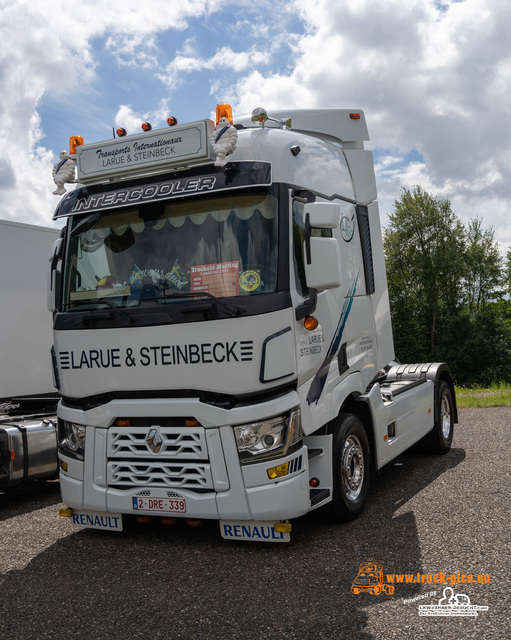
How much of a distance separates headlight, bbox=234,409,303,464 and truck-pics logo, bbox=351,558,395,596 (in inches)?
37.9

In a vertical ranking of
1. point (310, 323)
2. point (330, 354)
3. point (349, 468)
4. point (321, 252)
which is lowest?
point (349, 468)

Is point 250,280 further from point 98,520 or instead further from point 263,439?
point 98,520

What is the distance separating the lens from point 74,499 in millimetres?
5309

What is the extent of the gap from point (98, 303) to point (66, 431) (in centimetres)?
113

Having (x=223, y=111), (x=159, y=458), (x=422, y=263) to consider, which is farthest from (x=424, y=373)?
(x=422, y=263)

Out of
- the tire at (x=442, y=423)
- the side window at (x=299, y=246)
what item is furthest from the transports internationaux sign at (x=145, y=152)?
the tire at (x=442, y=423)

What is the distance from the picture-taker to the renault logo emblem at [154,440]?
4953 millimetres

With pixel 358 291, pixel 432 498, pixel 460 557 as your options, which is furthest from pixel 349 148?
pixel 460 557

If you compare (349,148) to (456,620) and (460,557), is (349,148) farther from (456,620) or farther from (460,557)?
(456,620)

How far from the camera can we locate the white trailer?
7.09m

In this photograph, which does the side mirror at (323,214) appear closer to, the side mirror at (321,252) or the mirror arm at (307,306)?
the side mirror at (321,252)

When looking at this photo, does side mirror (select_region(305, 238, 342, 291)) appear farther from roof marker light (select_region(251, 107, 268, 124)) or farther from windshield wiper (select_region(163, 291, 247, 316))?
roof marker light (select_region(251, 107, 268, 124))

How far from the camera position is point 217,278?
489 centimetres

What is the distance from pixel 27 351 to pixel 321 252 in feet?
14.3
